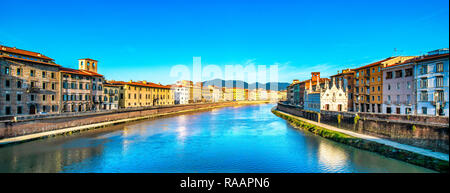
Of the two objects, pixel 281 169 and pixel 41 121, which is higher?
pixel 41 121

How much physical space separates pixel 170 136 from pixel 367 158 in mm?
25816

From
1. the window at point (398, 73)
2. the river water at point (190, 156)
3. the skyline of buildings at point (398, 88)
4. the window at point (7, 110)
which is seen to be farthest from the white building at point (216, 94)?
the river water at point (190, 156)

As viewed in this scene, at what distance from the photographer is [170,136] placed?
3550 cm

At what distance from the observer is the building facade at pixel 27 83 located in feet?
112

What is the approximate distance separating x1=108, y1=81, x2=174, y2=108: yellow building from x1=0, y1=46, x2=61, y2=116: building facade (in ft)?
70.0

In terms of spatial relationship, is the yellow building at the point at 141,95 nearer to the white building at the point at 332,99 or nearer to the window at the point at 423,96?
the white building at the point at 332,99

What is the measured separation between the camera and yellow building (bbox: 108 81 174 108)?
209ft

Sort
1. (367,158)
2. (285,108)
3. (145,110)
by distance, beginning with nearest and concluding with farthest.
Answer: (367,158) < (145,110) < (285,108)

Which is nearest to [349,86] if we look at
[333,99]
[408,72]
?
[333,99]

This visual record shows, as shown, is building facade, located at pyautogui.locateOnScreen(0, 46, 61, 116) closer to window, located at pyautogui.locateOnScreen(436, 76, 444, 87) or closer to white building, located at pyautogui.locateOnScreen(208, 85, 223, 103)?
window, located at pyautogui.locateOnScreen(436, 76, 444, 87)

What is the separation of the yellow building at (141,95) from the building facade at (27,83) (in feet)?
70.0

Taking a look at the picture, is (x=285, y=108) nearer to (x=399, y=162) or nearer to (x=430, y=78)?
(x=430, y=78)

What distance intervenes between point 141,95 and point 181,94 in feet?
116
